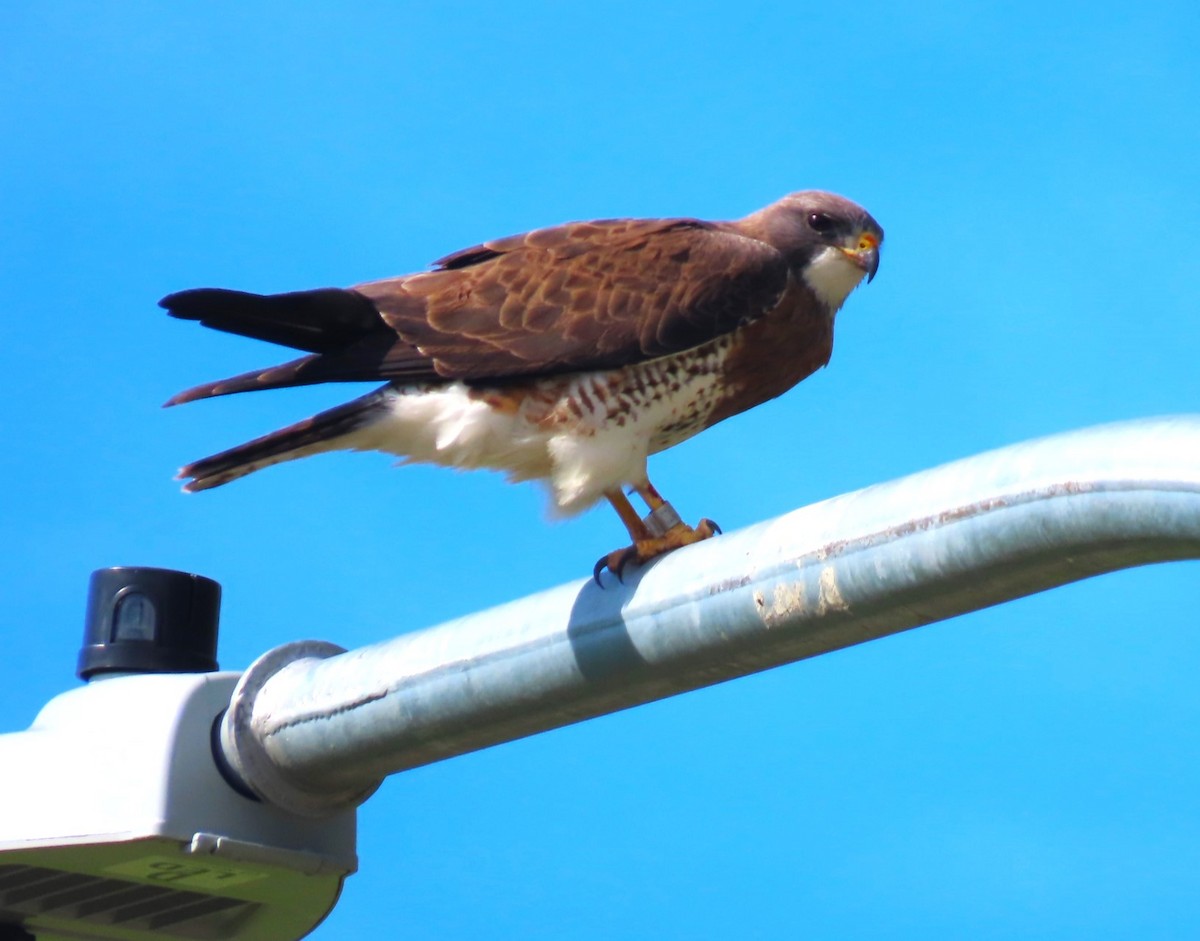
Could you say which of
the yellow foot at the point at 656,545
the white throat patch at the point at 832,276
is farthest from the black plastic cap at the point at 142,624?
the white throat patch at the point at 832,276

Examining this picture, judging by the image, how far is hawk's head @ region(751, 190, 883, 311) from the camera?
574 cm

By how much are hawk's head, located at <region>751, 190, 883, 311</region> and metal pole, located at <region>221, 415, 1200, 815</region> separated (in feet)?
8.67

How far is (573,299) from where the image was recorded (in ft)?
16.9

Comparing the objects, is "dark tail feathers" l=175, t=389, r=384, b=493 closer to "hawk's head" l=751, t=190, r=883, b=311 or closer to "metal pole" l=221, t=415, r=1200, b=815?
"metal pole" l=221, t=415, r=1200, b=815

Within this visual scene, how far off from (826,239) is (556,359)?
1.32 metres

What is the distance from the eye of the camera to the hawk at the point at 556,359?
486 centimetres

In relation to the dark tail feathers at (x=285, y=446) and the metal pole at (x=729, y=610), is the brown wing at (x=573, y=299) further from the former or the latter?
the metal pole at (x=729, y=610)

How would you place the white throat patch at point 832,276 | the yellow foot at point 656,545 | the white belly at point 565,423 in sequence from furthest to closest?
1. the white throat patch at point 832,276
2. the white belly at point 565,423
3. the yellow foot at point 656,545

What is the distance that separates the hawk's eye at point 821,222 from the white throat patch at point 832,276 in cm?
8

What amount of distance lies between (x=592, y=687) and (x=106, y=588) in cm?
117

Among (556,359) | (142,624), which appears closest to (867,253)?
(556,359)

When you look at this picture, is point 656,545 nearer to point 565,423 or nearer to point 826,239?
point 565,423

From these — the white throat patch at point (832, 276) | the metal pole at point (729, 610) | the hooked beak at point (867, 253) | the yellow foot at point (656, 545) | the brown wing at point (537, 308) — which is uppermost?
the hooked beak at point (867, 253)

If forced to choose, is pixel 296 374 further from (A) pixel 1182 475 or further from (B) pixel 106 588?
(A) pixel 1182 475
